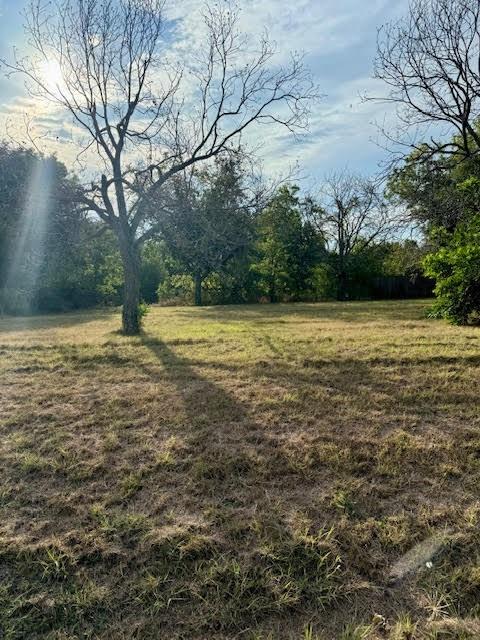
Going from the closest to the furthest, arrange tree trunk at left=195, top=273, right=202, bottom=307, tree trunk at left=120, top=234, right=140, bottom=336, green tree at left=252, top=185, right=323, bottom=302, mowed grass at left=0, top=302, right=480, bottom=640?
1. mowed grass at left=0, top=302, right=480, bottom=640
2. tree trunk at left=120, top=234, right=140, bottom=336
3. tree trunk at left=195, top=273, right=202, bottom=307
4. green tree at left=252, top=185, right=323, bottom=302

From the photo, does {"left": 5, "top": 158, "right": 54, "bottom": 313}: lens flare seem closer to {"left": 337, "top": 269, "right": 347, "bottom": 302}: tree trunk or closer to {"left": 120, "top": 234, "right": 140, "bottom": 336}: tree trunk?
{"left": 120, "top": 234, "right": 140, "bottom": 336}: tree trunk

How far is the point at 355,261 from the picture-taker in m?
23.5

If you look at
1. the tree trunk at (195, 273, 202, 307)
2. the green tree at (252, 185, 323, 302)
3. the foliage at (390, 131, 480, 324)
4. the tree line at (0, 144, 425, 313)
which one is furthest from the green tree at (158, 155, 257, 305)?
the green tree at (252, 185, 323, 302)

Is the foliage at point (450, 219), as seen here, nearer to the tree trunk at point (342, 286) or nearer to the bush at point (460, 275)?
the bush at point (460, 275)

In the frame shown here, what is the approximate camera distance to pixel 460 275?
27.3 ft

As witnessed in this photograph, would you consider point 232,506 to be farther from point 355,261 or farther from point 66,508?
point 355,261

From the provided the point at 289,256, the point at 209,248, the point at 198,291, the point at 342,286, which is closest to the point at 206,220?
the point at 209,248

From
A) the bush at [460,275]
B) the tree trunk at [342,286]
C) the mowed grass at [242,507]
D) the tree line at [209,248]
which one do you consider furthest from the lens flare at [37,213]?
the tree trunk at [342,286]

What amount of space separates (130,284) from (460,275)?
7.01 metres

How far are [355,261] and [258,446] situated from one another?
2213cm

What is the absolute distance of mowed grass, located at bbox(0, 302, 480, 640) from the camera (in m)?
1.54

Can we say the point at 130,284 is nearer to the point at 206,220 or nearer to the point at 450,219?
the point at 206,220

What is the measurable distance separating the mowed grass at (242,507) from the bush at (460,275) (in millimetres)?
4603

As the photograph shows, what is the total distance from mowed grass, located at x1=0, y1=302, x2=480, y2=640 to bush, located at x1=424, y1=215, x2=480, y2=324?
15.1 ft
